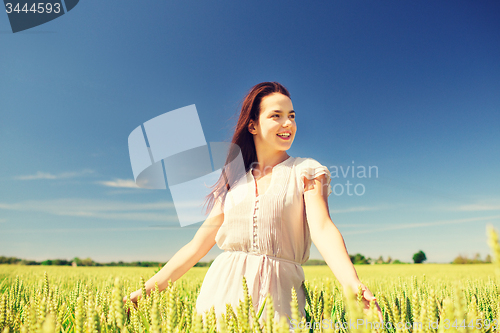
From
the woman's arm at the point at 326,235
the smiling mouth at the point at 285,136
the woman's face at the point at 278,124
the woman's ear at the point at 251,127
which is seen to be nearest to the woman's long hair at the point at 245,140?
the woman's ear at the point at 251,127

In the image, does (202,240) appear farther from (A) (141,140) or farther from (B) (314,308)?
(A) (141,140)

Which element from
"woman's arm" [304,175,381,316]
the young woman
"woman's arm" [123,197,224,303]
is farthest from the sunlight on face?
"woman's arm" [123,197,224,303]

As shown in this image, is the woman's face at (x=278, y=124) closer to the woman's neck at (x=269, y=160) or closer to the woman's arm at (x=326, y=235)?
the woman's neck at (x=269, y=160)

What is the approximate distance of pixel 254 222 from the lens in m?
2.37

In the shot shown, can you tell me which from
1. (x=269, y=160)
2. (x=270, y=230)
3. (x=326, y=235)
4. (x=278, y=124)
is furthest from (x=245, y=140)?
(x=326, y=235)

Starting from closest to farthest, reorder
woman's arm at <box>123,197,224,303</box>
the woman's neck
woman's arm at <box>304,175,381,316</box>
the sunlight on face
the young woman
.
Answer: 1. woman's arm at <box>304,175,381,316</box>
2. the young woman
3. woman's arm at <box>123,197,224,303</box>
4. the sunlight on face
5. the woman's neck

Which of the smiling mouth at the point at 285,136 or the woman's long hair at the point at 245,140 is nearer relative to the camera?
the smiling mouth at the point at 285,136

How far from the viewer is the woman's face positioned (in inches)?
106

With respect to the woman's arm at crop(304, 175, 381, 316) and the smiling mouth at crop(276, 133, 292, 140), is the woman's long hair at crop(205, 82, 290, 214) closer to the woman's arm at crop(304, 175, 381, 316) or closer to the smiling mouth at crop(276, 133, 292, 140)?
the smiling mouth at crop(276, 133, 292, 140)

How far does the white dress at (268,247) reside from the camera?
2201 millimetres

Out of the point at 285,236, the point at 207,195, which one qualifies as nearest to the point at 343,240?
the point at 285,236

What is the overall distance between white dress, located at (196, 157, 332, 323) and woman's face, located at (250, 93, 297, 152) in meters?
0.32

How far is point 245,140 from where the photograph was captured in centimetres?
319

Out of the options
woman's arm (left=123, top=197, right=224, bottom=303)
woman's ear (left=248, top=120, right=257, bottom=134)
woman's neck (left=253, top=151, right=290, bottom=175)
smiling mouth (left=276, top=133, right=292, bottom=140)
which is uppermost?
woman's ear (left=248, top=120, right=257, bottom=134)
